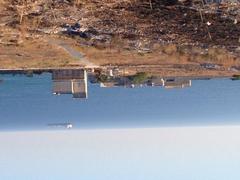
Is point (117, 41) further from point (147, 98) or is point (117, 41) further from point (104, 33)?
point (147, 98)

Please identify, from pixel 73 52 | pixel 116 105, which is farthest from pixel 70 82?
pixel 116 105

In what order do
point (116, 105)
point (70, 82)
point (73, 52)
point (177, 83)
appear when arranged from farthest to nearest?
point (116, 105)
point (177, 83)
point (70, 82)
point (73, 52)

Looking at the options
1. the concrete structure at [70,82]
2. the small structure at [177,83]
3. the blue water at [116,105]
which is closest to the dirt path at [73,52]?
the concrete structure at [70,82]

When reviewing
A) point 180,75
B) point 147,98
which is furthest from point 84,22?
point 147,98

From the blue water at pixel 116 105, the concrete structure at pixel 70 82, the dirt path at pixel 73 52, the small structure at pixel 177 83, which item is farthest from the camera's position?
the blue water at pixel 116 105

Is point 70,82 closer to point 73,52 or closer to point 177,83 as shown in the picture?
point 73,52

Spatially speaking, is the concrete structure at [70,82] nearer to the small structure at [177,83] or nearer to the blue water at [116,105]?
the blue water at [116,105]
